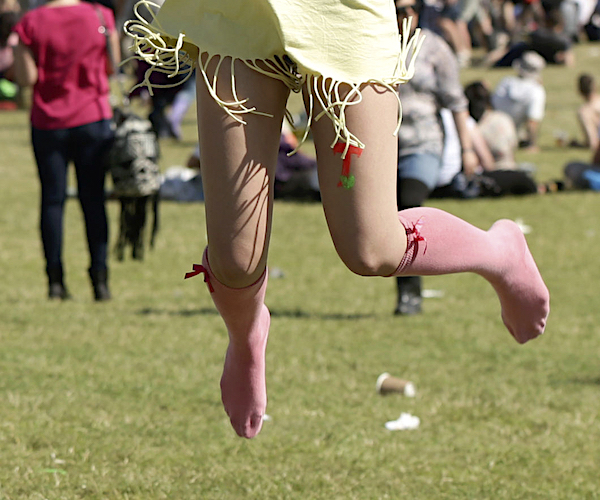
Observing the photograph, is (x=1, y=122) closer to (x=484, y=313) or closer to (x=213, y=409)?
(x=484, y=313)

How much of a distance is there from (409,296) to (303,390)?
167 cm

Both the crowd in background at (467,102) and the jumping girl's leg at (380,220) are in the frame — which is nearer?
the jumping girl's leg at (380,220)

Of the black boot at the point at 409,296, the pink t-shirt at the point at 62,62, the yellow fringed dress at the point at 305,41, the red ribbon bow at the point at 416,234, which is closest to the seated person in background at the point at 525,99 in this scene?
the black boot at the point at 409,296

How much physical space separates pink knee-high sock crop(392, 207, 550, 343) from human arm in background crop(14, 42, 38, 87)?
11.0ft

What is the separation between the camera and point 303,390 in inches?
168

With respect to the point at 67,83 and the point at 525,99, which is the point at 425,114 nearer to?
the point at 67,83

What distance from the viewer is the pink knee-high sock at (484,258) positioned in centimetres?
285

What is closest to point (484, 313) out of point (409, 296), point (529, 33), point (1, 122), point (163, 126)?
point (409, 296)

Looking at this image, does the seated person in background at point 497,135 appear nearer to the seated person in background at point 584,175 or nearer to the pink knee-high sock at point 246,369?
the seated person in background at point 584,175

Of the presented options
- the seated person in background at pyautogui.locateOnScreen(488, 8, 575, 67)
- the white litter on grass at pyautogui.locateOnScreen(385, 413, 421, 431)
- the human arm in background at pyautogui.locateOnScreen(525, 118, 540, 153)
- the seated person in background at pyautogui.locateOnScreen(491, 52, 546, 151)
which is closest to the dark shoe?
the white litter on grass at pyautogui.locateOnScreen(385, 413, 421, 431)

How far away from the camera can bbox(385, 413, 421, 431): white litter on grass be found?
12.4 ft

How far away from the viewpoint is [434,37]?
5727 millimetres

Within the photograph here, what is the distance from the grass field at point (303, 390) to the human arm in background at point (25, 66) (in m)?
1.32

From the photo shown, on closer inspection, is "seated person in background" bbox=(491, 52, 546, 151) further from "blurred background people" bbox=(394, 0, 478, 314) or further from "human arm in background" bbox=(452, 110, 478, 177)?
"blurred background people" bbox=(394, 0, 478, 314)
